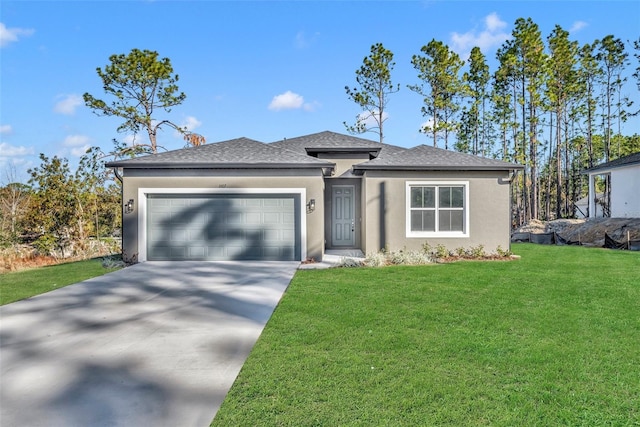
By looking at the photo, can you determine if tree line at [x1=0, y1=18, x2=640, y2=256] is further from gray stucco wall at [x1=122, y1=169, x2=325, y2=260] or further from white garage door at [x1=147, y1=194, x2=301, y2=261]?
white garage door at [x1=147, y1=194, x2=301, y2=261]

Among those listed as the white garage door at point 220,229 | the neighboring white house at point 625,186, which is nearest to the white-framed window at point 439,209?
the white garage door at point 220,229

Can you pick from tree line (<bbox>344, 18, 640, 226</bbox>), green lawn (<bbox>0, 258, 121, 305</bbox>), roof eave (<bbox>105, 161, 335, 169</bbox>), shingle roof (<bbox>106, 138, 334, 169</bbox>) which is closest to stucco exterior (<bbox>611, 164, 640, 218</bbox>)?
tree line (<bbox>344, 18, 640, 226</bbox>)

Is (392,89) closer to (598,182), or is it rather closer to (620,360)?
(620,360)

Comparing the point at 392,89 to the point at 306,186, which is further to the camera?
the point at 392,89

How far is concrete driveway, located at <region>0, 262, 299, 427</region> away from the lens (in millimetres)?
3066

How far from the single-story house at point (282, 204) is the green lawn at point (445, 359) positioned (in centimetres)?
421

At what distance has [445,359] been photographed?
392 centimetres

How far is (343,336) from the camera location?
462 cm

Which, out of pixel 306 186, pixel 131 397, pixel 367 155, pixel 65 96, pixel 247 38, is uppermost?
pixel 247 38

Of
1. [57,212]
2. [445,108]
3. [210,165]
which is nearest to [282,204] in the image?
[210,165]

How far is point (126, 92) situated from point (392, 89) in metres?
17.1

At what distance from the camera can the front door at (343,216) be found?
13703 mm

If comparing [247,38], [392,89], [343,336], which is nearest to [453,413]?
[343,336]

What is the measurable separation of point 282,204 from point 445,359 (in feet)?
26.4
